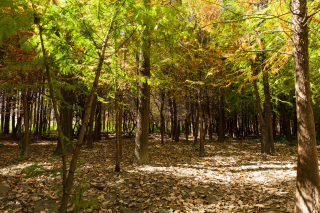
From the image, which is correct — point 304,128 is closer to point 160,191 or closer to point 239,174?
point 160,191

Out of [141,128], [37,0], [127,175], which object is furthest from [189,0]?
[127,175]

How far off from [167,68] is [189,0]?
21.6ft

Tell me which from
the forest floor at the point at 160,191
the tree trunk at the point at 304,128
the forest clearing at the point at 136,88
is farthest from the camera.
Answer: the forest floor at the point at 160,191

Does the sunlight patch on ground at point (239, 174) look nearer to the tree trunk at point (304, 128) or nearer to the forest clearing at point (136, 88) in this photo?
the forest clearing at point (136, 88)

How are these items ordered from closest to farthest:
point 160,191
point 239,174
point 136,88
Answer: point 136,88
point 160,191
point 239,174

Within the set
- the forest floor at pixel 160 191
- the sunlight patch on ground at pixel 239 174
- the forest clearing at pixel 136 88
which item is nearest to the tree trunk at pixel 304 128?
the forest clearing at pixel 136 88

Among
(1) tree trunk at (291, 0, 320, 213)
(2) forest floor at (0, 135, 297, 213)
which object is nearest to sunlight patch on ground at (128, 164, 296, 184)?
(2) forest floor at (0, 135, 297, 213)

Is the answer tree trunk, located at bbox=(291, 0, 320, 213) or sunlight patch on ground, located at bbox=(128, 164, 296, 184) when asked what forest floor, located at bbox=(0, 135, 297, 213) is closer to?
sunlight patch on ground, located at bbox=(128, 164, 296, 184)

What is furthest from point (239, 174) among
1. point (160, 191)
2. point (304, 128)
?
point (304, 128)

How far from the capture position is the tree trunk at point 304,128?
3619mm

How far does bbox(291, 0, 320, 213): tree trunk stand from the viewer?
11.9 ft

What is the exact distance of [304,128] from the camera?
3.68m

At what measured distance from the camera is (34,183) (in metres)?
5.64

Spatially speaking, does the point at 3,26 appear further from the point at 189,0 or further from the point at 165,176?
the point at 189,0
